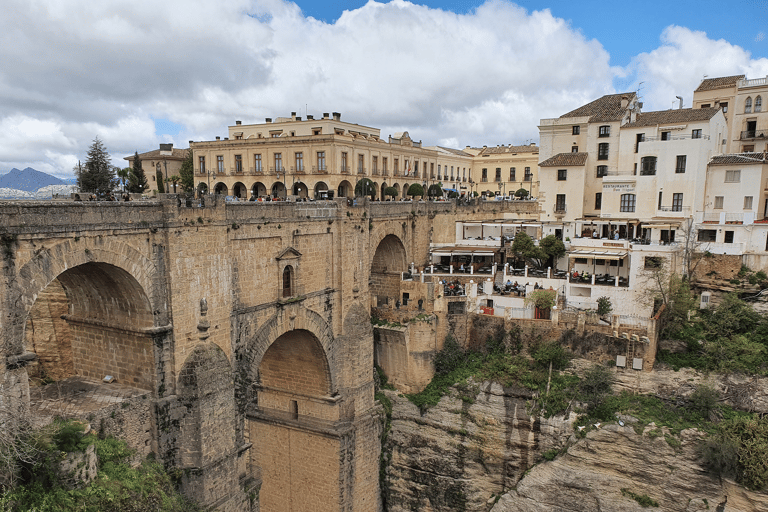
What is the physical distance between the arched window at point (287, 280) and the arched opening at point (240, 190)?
2251 centimetres

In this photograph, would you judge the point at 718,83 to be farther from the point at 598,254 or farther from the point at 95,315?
the point at 95,315

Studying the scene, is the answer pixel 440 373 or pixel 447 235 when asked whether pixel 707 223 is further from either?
pixel 440 373

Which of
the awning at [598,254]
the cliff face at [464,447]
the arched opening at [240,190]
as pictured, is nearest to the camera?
the cliff face at [464,447]

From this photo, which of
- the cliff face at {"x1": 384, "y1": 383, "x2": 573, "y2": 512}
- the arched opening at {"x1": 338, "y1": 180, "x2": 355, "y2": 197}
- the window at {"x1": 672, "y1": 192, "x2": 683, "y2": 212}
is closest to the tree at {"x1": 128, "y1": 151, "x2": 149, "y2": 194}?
the arched opening at {"x1": 338, "y1": 180, "x2": 355, "y2": 197}

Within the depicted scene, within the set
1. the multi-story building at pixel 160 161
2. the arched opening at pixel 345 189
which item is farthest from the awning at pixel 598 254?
the multi-story building at pixel 160 161

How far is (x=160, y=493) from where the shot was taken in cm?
1278

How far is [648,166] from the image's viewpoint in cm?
3092

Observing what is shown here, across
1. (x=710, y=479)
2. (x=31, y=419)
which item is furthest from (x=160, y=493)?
(x=710, y=479)

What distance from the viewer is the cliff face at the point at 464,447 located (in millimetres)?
22078

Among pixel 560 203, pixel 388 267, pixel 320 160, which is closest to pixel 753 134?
pixel 560 203

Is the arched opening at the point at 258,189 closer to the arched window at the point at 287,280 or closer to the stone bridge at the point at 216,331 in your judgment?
the stone bridge at the point at 216,331

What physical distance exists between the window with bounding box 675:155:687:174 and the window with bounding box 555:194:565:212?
21.5 feet

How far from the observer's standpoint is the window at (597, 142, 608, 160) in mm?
33406

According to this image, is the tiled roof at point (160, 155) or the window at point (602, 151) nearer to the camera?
the window at point (602, 151)
